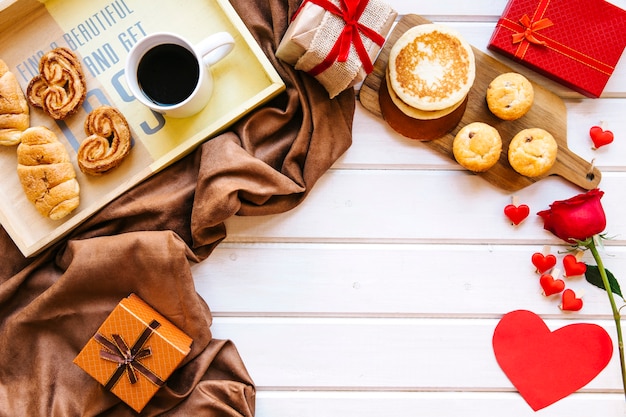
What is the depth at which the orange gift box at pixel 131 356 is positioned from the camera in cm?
113

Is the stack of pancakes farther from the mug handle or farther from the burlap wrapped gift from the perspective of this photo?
the mug handle

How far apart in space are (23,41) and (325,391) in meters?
1.01

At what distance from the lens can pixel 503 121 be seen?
1.29 metres

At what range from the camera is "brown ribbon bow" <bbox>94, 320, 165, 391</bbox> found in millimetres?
1133

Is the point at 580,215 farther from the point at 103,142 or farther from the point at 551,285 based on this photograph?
the point at 103,142

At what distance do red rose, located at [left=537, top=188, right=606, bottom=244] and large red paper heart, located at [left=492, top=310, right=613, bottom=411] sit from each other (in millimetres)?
213

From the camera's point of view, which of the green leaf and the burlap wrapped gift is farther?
the green leaf

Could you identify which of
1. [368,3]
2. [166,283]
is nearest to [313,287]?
[166,283]

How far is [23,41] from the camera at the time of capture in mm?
1241

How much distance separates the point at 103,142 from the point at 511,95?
87 centimetres

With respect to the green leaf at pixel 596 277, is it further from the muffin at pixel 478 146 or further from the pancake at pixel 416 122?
the pancake at pixel 416 122

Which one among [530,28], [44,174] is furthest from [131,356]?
[530,28]

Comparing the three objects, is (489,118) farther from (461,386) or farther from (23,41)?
(23,41)

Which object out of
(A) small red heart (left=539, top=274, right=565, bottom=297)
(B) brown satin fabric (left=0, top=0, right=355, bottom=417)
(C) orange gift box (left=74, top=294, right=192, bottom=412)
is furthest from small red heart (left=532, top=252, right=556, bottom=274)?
(C) orange gift box (left=74, top=294, right=192, bottom=412)
